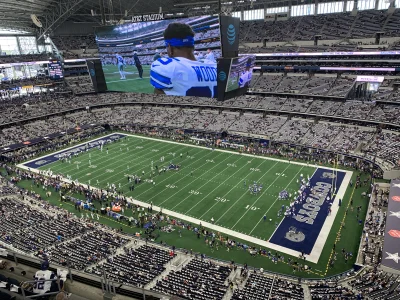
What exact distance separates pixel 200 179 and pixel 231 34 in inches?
586

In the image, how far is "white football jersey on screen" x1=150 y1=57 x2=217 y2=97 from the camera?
85.2ft

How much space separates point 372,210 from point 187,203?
1474 cm

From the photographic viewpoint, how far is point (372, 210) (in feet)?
84.2

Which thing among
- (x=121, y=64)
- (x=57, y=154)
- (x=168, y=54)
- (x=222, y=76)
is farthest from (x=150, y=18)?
(x=57, y=154)

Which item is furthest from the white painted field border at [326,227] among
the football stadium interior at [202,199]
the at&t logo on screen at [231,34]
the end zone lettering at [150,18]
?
the end zone lettering at [150,18]

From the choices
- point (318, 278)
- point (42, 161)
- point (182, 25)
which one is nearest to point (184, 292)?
point (318, 278)

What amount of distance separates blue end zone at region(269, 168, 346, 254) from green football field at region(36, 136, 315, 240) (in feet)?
3.19

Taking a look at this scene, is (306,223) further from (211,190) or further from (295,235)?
(211,190)

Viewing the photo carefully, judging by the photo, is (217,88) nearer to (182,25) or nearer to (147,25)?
(182,25)

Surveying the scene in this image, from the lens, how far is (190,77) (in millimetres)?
25938

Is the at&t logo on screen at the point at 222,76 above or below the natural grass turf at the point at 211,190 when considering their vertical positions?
above

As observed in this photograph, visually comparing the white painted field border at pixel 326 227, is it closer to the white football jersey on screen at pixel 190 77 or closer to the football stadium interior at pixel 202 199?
the football stadium interior at pixel 202 199

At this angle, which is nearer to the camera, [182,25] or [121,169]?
[182,25]

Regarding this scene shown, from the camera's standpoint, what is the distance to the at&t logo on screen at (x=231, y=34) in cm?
2501
